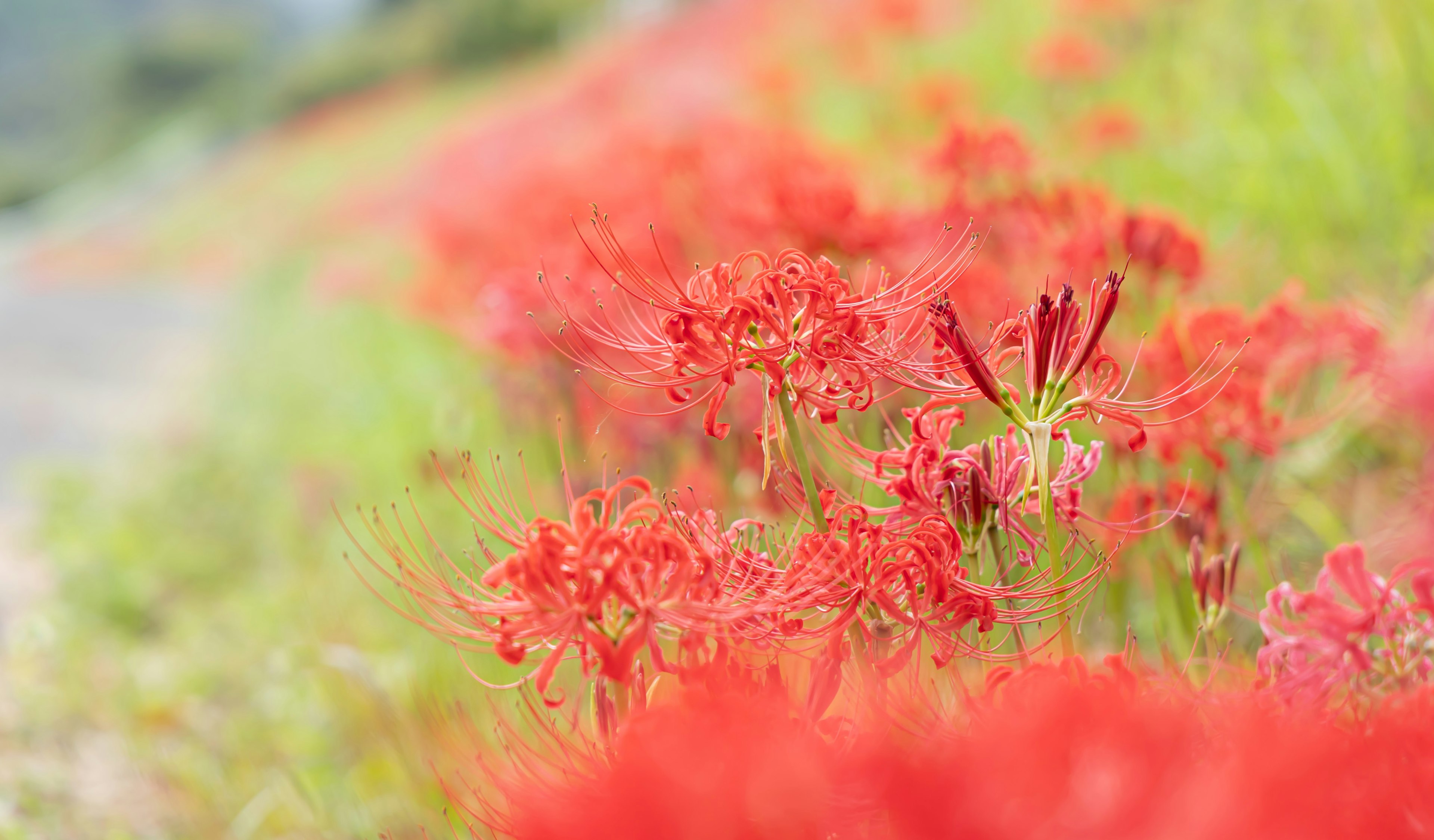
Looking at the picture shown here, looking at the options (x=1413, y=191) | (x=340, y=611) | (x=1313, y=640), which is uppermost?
(x=340, y=611)

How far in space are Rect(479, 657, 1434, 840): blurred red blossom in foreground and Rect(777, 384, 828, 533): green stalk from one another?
0.61ft

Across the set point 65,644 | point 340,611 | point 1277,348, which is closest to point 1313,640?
point 1277,348

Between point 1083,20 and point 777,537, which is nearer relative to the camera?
point 777,537

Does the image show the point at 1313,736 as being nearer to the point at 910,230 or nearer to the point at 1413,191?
the point at 910,230

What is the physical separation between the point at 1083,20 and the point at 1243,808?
4325 mm

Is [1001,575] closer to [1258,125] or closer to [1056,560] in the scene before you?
[1056,560]

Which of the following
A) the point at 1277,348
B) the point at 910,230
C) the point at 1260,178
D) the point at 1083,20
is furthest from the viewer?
the point at 1083,20

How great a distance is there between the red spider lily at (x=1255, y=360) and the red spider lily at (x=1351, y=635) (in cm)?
36

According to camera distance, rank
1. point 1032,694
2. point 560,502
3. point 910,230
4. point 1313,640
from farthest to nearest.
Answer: point 560,502 < point 910,230 < point 1313,640 < point 1032,694

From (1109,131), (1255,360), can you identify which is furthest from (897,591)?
(1109,131)

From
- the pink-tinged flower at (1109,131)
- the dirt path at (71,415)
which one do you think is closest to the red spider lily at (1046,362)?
the dirt path at (71,415)

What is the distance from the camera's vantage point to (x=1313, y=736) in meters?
0.53

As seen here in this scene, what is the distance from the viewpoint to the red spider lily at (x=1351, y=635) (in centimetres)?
79

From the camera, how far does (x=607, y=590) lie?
70 centimetres
